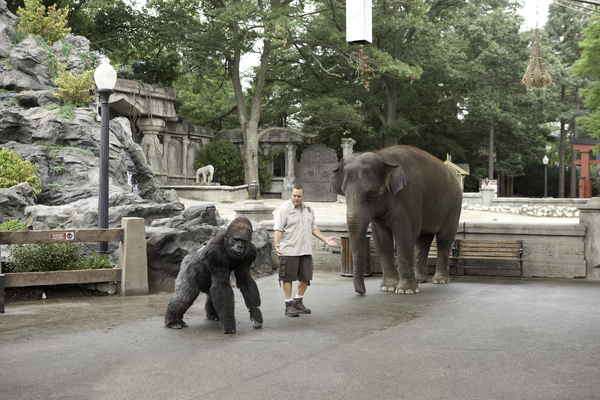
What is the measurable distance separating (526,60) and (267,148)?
1460 centimetres

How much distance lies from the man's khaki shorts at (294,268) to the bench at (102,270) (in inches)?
107

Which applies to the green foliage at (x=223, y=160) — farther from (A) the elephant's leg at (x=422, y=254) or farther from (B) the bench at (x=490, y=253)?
(A) the elephant's leg at (x=422, y=254)

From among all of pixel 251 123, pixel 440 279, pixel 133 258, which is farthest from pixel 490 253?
pixel 251 123

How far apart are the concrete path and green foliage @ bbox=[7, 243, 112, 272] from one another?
2.51 feet

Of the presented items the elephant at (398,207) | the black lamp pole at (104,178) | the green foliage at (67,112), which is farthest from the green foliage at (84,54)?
the elephant at (398,207)

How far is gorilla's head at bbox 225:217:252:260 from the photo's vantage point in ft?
20.0

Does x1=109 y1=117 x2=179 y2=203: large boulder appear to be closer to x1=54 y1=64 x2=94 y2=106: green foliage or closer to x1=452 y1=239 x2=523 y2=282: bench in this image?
x1=54 y1=64 x2=94 y2=106: green foliage

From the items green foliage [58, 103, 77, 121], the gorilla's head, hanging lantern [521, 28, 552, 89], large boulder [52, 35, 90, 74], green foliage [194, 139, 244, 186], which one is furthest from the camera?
green foliage [194, 139, 244, 186]

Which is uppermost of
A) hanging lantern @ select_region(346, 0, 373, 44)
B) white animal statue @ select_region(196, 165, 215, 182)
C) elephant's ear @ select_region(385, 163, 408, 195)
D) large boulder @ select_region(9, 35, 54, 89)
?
large boulder @ select_region(9, 35, 54, 89)

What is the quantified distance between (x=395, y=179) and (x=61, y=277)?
4985 mm

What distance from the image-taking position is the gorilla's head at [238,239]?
609cm

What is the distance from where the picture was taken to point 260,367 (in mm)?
4902

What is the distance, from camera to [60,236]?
8188 mm

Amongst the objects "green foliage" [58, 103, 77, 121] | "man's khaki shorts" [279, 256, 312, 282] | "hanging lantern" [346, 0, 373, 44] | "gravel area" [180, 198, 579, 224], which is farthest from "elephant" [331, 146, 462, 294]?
"green foliage" [58, 103, 77, 121]
